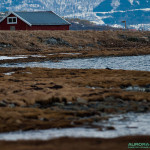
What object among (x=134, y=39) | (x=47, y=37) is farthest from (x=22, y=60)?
(x=134, y=39)

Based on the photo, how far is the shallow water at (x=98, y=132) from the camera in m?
12.3

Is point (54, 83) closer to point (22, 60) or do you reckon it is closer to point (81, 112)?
point (81, 112)

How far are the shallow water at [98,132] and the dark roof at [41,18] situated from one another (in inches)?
2843

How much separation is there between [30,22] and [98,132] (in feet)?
241

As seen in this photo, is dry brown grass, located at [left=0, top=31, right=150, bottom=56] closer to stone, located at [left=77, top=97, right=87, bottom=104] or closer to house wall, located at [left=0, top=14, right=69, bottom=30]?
house wall, located at [left=0, top=14, right=69, bottom=30]

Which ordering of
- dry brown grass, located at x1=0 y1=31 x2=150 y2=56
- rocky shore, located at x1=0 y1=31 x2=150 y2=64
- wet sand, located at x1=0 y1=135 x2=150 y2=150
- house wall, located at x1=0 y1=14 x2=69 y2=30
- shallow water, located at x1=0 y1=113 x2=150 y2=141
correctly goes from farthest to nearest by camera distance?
house wall, located at x1=0 y1=14 x2=69 y2=30 < dry brown grass, located at x1=0 y1=31 x2=150 y2=56 < rocky shore, located at x1=0 y1=31 x2=150 y2=64 < shallow water, located at x1=0 y1=113 x2=150 y2=141 < wet sand, located at x1=0 y1=135 x2=150 y2=150

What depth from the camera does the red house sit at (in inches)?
3332

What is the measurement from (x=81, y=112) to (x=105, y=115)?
87 centimetres

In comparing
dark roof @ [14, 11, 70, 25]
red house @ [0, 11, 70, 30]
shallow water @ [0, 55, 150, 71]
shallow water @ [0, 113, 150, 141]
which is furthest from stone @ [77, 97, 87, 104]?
dark roof @ [14, 11, 70, 25]

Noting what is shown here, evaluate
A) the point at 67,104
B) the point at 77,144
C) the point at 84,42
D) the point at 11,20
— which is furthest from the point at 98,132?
the point at 11,20

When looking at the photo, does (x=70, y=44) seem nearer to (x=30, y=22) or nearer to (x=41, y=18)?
(x=30, y=22)

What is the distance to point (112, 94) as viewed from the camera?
18.5 metres

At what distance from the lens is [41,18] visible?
8881 centimetres

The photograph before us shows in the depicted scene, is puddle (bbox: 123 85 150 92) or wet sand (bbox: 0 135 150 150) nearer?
wet sand (bbox: 0 135 150 150)
